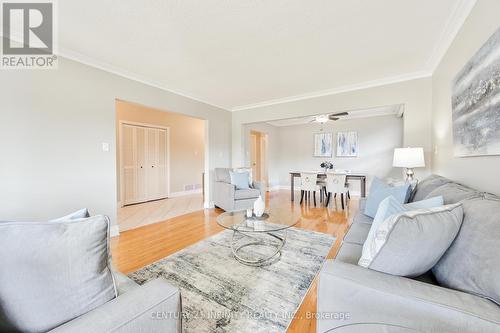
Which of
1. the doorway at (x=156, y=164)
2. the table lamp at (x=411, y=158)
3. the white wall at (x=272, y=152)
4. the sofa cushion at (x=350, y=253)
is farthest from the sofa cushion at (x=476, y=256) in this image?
the white wall at (x=272, y=152)

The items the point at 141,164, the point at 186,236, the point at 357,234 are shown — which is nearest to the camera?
the point at 357,234

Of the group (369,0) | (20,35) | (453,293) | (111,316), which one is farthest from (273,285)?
(20,35)

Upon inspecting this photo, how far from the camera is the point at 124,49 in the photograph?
239 cm

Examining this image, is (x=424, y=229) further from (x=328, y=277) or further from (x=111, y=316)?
(x=111, y=316)

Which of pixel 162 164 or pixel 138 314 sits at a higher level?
pixel 162 164

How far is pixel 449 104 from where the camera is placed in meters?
2.16

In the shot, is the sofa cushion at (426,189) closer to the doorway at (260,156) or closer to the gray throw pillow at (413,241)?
the gray throw pillow at (413,241)

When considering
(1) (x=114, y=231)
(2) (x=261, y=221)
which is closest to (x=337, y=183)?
(2) (x=261, y=221)

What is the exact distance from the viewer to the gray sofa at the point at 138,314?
61 cm

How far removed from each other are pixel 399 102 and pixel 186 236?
3.79 m

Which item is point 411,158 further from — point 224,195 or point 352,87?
point 224,195

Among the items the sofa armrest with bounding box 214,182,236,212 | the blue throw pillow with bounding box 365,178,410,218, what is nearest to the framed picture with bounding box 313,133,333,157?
the sofa armrest with bounding box 214,182,236,212

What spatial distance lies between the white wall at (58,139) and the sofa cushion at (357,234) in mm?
3017

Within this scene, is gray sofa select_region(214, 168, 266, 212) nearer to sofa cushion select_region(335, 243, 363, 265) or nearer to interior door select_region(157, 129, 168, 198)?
interior door select_region(157, 129, 168, 198)
